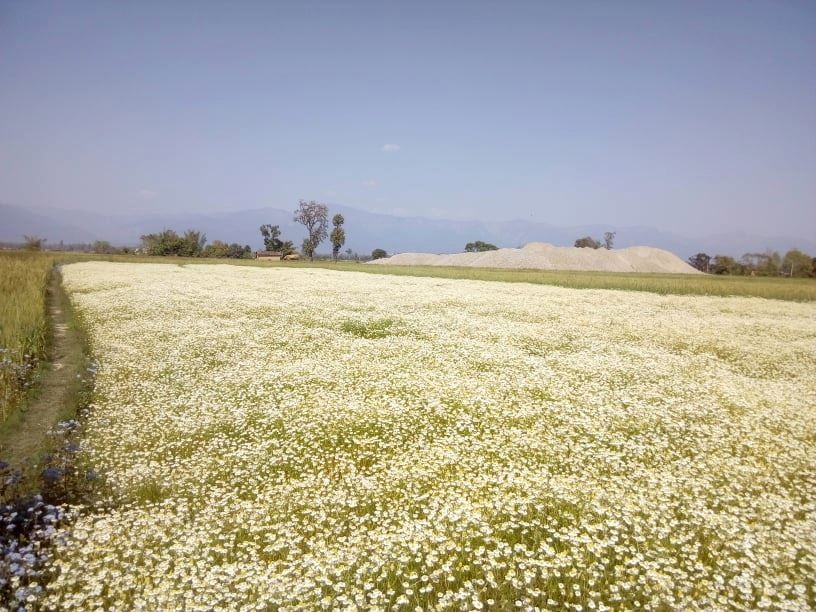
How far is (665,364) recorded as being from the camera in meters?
18.3

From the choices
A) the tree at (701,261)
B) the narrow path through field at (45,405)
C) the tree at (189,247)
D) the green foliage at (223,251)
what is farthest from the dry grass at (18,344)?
the tree at (701,261)

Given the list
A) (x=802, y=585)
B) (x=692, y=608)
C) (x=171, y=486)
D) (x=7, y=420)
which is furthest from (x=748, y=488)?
(x=7, y=420)

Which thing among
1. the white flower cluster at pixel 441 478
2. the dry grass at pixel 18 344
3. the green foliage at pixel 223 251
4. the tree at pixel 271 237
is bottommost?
the white flower cluster at pixel 441 478

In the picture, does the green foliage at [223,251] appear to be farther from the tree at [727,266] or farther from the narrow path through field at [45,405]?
the tree at [727,266]

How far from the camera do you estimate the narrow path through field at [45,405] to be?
→ 9633 mm

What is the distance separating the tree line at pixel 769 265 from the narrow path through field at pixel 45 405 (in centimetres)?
14390

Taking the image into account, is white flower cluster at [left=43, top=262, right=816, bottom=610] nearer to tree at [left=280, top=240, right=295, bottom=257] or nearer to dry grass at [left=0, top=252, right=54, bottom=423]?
dry grass at [left=0, top=252, right=54, bottom=423]

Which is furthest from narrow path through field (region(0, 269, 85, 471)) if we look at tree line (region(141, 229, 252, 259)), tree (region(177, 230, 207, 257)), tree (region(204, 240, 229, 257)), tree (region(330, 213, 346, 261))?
tree (region(204, 240, 229, 257))

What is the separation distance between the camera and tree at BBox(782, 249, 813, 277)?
366ft

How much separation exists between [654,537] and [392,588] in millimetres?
4442

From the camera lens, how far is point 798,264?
372ft

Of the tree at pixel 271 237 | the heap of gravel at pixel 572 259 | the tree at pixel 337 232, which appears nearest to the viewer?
the heap of gravel at pixel 572 259

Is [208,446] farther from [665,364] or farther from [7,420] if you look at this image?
[665,364]

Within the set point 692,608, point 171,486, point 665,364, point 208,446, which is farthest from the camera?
point 665,364
